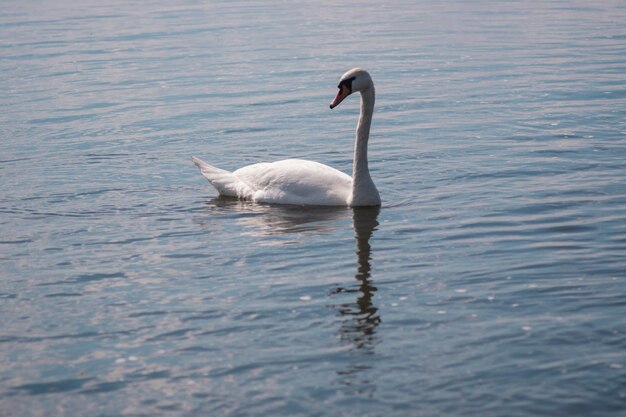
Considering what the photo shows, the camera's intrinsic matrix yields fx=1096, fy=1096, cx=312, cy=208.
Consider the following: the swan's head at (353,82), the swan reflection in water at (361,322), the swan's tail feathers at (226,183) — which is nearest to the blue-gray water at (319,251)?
the swan reflection in water at (361,322)

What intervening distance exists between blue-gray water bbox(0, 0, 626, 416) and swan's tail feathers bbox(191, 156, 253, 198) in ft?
0.78

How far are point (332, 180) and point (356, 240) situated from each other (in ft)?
6.87

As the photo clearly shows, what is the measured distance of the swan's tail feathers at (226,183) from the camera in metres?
16.6

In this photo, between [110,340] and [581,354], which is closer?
[581,354]

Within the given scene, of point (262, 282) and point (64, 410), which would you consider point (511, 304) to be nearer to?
point (262, 282)

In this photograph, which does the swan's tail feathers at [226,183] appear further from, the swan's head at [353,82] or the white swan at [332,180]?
the swan's head at [353,82]

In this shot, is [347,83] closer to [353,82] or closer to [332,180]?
[353,82]

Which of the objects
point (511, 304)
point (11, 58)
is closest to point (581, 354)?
point (511, 304)

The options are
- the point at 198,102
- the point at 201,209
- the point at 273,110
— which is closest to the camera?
the point at 201,209

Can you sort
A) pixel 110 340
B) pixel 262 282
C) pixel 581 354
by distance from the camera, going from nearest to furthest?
pixel 581 354, pixel 110 340, pixel 262 282

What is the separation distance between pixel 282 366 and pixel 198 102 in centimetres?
1735

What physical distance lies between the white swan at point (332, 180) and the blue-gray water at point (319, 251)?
0.28 meters

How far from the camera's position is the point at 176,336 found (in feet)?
34.7

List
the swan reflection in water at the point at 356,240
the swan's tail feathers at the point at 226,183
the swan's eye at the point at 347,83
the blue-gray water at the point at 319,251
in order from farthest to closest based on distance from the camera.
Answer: the swan's tail feathers at the point at 226,183
the swan's eye at the point at 347,83
the swan reflection in water at the point at 356,240
the blue-gray water at the point at 319,251
